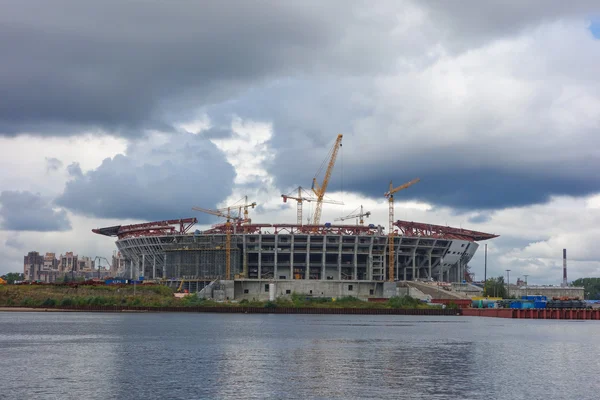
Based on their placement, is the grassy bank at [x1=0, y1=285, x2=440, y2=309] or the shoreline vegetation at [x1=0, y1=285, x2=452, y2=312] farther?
the grassy bank at [x1=0, y1=285, x2=440, y2=309]

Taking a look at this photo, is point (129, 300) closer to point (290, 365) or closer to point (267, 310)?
point (267, 310)

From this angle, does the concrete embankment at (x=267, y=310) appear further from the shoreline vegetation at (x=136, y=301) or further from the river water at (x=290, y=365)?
the river water at (x=290, y=365)

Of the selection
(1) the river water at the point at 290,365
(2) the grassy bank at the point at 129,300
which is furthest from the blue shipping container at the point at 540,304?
(1) the river water at the point at 290,365

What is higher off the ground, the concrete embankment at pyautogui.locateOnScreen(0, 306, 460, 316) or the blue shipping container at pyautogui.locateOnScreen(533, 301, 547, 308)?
the blue shipping container at pyautogui.locateOnScreen(533, 301, 547, 308)

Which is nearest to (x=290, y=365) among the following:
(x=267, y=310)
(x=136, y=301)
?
(x=267, y=310)

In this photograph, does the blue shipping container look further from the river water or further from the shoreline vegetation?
the river water

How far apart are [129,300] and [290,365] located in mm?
115413

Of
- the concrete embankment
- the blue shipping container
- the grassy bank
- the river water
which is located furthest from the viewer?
the grassy bank

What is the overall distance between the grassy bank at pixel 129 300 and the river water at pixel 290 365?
6720cm

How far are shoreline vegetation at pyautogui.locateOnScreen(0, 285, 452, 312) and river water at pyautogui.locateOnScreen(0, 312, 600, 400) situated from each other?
6635 cm

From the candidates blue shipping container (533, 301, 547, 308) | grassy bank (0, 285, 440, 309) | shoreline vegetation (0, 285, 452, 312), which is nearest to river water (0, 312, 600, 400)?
blue shipping container (533, 301, 547, 308)

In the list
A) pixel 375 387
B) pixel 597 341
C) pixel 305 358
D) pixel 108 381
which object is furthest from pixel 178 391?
pixel 597 341

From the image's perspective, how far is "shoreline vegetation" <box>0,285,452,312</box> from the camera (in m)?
174

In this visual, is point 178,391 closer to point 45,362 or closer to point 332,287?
point 45,362
